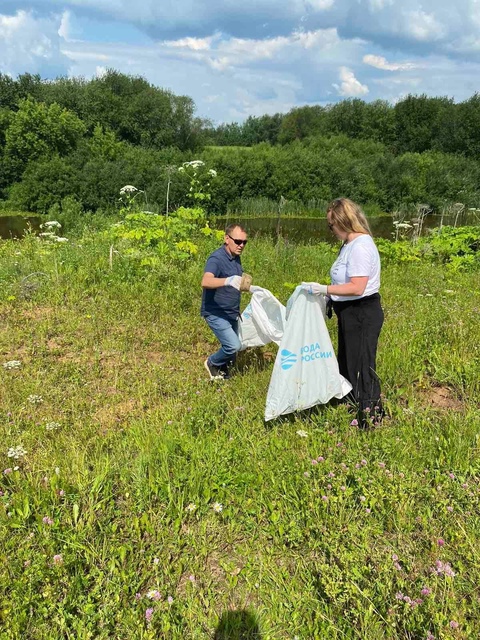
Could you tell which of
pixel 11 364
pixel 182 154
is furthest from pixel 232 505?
pixel 182 154

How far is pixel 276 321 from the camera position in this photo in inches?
148

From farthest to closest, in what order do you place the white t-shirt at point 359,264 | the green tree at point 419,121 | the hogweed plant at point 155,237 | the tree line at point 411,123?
the green tree at point 419,121 < the tree line at point 411,123 < the hogweed plant at point 155,237 < the white t-shirt at point 359,264

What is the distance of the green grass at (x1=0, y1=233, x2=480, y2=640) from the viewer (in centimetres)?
185

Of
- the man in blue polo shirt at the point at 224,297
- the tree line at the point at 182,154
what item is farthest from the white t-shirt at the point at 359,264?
Answer: the tree line at the point at 182,154

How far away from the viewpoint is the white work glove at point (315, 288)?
300 centimetres

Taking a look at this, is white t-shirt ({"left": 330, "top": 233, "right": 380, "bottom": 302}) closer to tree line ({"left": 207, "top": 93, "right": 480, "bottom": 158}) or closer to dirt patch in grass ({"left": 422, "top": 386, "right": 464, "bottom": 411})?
dirt patch in grass ({"left": 422, "top": 386, "right": 464, "bottom": 411})

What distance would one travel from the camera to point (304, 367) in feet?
10.1

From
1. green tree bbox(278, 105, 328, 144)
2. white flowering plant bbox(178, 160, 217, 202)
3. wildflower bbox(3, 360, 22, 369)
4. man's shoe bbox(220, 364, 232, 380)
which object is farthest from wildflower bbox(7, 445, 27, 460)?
green tree bbox(278, 105, 328, 144)

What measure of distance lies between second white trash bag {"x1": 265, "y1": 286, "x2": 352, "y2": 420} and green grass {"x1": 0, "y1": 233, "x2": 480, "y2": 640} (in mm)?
145

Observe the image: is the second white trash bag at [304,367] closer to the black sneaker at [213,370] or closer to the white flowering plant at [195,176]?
the black sneaker at [213,370]

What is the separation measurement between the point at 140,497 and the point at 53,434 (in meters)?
1.00

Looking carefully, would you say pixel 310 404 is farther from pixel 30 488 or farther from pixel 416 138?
pixel 416 138

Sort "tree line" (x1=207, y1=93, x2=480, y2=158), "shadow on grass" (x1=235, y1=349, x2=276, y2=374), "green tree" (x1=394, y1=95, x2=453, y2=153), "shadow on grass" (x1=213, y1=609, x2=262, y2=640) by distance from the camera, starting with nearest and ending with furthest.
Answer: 1. "shadow on grass" (x1=213, y1=609, x2=262, y2=640)
2. "shadow on grass" (x1=235, y1=349, x2=276, y2=374)
3. "tree line" (x1=207, y1=93, x2=480, y2=158)
4. "green tree" (x1=394, y1=95, x2=453, y2=153)

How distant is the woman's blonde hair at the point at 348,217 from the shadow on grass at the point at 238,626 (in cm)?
223
